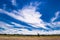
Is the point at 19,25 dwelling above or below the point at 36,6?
below

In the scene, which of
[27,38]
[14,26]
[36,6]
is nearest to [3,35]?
[14,26]

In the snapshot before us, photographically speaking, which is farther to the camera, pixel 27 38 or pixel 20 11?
pixel 27 38

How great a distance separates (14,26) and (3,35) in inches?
6.9

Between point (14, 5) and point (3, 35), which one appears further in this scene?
point (3, 35)

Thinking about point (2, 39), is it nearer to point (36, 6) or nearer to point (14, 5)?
point (14, 5)

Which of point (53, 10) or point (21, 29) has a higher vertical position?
point (53, 10)

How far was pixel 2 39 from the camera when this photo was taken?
60.9 inches

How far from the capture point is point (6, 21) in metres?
1.47

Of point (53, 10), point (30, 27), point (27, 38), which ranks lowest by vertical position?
point (27, 38)

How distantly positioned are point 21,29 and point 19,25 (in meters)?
0.05

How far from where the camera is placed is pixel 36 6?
1424 mm

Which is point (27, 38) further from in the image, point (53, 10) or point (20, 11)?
point (53, 10)

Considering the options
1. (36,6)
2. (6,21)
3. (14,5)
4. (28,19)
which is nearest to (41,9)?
(36,6)

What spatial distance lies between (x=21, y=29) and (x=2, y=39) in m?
0.26
